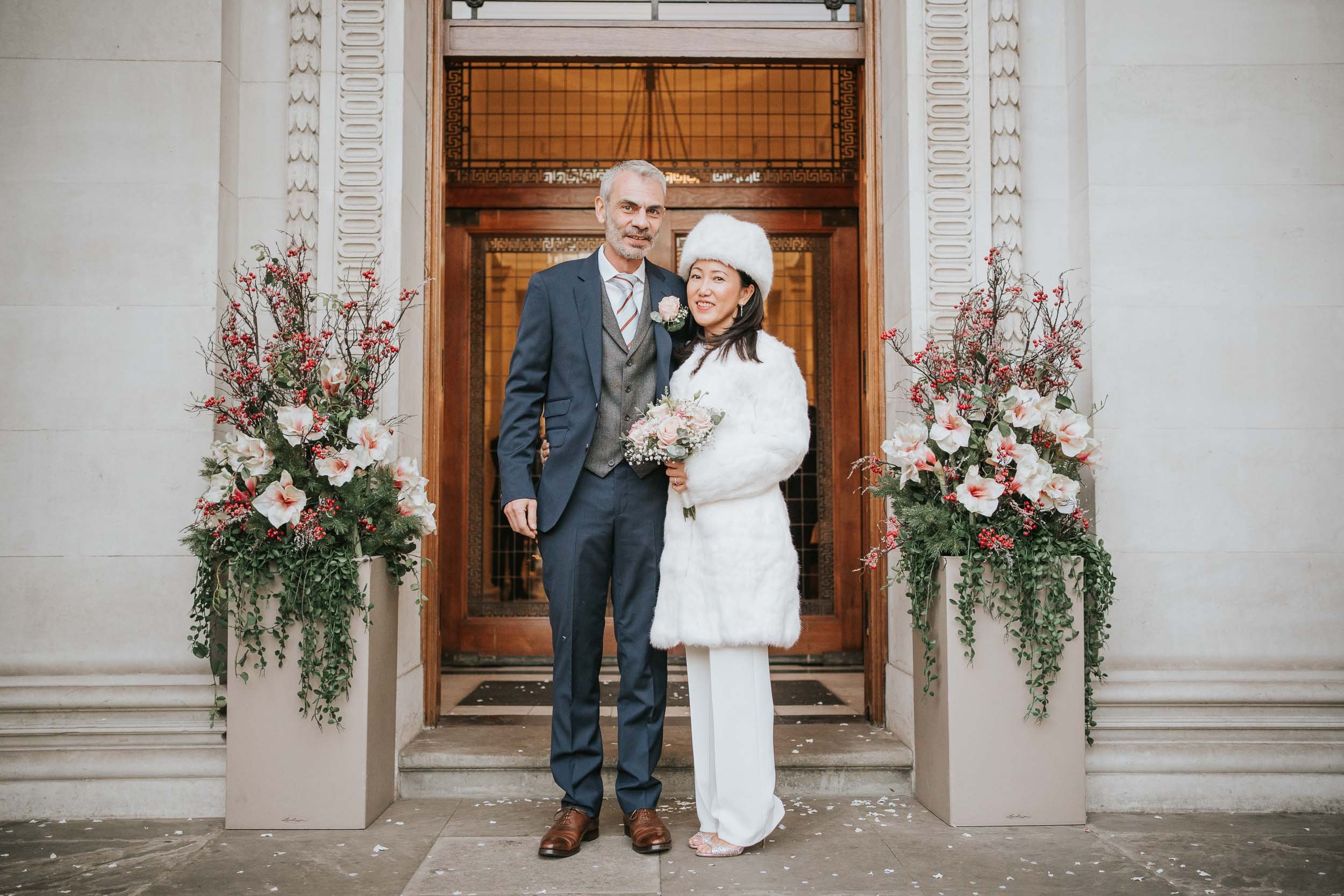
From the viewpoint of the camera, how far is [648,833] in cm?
313

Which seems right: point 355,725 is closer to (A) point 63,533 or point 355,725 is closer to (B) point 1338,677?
(A) point 63,533

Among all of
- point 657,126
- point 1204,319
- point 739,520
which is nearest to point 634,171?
point 739,520

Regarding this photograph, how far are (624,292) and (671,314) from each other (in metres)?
0.24

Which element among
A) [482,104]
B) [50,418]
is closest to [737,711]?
[50,418]

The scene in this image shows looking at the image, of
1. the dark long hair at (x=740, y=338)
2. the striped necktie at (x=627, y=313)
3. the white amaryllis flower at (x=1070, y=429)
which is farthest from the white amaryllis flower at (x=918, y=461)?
the striped necktie at (x=627, y=313)

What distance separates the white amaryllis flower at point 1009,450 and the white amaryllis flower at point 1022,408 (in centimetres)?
6

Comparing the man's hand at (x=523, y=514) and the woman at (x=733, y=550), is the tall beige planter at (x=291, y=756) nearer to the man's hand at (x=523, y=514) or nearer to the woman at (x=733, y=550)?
the man's hand at (x=523, y=514)

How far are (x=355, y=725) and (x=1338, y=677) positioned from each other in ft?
12.3

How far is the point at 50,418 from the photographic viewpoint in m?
3.83

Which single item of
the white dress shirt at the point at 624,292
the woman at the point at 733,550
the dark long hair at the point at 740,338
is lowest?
the woman at the point at 733,550

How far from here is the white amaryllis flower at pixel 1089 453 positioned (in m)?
3.39

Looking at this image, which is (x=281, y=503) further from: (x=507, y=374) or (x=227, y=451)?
(x=507, y=374)

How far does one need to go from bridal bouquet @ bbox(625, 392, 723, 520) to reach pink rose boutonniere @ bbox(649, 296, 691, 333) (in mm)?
386

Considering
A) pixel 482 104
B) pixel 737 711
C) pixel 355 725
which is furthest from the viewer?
pixel 482 104
